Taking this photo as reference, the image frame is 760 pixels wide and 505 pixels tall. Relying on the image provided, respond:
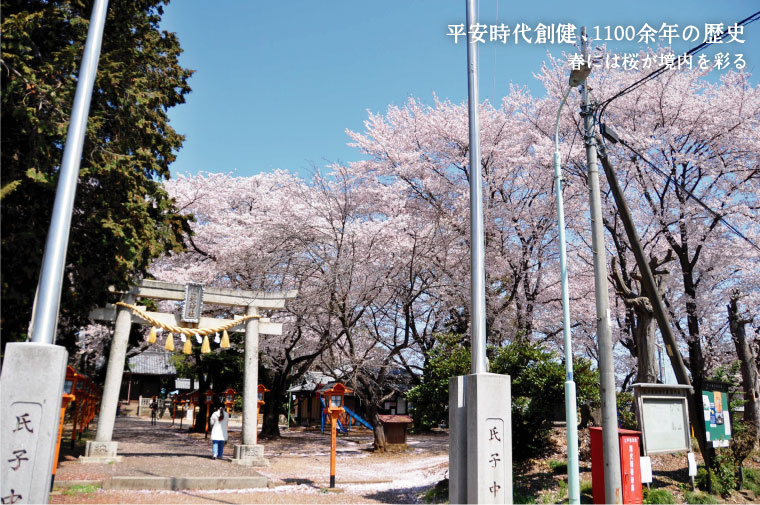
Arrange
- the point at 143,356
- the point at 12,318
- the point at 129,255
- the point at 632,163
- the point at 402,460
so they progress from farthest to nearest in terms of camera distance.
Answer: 1. the point at 143,356
2. the point at 402,460
3. the point at 632,163
4. the point at 129,255
5. the point at 12,318

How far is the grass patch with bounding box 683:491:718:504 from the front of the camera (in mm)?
11203

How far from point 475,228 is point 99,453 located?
486 inches

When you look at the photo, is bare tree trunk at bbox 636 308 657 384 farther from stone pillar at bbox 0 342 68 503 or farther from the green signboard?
stone pillar at bbox 0 342 68 503

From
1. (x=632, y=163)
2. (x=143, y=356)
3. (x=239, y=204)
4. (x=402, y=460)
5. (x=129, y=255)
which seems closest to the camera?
(x=129, y=255)

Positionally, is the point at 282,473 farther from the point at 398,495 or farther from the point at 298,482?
the point at 398,495

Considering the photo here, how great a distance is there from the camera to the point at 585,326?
833 inches

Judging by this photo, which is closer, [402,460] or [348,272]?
[348,272]

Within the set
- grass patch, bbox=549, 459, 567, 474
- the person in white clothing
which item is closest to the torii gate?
the person in white clothing

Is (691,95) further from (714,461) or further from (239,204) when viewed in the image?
(239,204)

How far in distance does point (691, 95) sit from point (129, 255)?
17227mm

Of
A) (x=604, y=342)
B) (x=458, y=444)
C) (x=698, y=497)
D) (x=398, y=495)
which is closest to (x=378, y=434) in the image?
(x=398, y=495)

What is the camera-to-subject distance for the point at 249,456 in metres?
15.6

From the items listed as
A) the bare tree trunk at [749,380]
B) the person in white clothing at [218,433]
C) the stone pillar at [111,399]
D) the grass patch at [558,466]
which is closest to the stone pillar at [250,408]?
the person in white clothing at [218,433]

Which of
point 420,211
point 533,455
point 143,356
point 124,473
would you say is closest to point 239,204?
point 420,211
